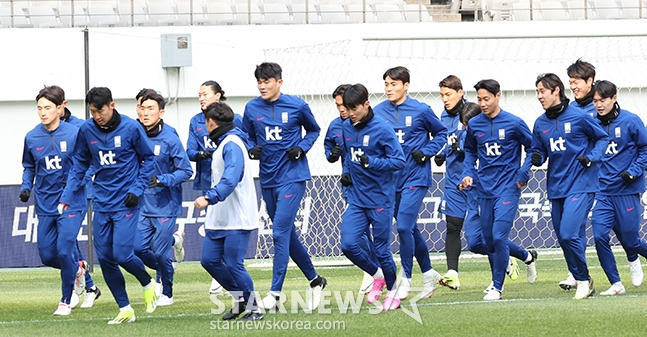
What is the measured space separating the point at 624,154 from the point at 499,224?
5.37 feet

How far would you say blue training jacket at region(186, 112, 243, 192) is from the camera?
12.2 m

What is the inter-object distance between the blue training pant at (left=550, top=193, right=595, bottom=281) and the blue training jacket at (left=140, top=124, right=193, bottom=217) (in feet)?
10.9

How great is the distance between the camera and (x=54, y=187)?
447 inches

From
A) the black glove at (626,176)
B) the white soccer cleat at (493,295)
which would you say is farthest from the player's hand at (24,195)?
the black glove at (626,176)

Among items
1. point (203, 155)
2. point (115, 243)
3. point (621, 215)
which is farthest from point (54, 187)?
point (621, 215)

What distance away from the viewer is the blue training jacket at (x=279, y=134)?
1071cm

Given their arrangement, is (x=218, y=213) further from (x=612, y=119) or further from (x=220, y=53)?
(x=220, y=53)

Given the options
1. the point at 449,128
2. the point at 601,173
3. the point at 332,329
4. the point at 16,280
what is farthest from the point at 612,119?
the point at 16,280

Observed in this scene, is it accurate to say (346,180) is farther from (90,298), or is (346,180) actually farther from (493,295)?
(90,298)

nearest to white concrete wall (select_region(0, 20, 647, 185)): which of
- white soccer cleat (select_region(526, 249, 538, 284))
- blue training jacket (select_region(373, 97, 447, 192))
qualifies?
white soccer cleat (select_region(526, 249, 538, 284))

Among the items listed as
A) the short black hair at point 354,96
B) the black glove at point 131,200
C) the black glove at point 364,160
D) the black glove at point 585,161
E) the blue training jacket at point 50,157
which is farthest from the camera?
the blue training jacket at point 50,157

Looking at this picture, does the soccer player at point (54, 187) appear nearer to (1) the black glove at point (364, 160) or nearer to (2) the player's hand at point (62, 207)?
(2) the player's hand at point (62, 207)

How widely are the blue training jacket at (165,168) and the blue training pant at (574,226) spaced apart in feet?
10.9

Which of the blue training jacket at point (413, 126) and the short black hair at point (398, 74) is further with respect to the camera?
the blue training jacket at point (413, 126)
